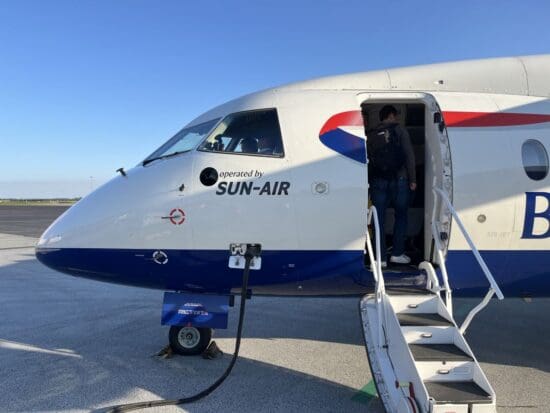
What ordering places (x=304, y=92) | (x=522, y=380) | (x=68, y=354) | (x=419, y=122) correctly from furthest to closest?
(x=419, y=122) < (x=68, y=354) < (x=304, y=92) < (x=522, y=380)

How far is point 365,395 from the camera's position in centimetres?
462

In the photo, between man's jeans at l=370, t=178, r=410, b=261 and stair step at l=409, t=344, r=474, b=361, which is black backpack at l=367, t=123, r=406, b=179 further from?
stair step at l=409, t=344, r=474, b=361

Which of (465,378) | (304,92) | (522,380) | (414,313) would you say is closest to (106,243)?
(304,92)

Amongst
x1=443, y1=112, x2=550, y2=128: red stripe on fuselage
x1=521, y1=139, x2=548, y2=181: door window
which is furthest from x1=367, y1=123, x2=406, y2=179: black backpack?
x1=521, y1=139, x2=548, y2=181: door window

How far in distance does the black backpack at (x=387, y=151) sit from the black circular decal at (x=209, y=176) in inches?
77.9

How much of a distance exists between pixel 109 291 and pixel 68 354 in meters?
4.21

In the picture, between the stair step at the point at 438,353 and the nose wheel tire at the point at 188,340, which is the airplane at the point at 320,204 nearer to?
the nose wheel tire at the point at 188,340

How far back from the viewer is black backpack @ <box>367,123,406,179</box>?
17.3 feet

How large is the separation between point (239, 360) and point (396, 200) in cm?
288

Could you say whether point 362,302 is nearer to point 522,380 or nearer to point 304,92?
point 522,380

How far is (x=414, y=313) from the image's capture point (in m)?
4.47

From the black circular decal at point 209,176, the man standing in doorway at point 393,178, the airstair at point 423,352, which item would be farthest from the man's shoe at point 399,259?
the black circular decal at point 209,176

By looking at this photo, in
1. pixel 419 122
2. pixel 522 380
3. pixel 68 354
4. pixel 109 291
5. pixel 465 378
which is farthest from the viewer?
pixel 109 291

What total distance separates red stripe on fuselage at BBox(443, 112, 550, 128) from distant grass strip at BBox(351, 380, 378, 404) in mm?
3138
